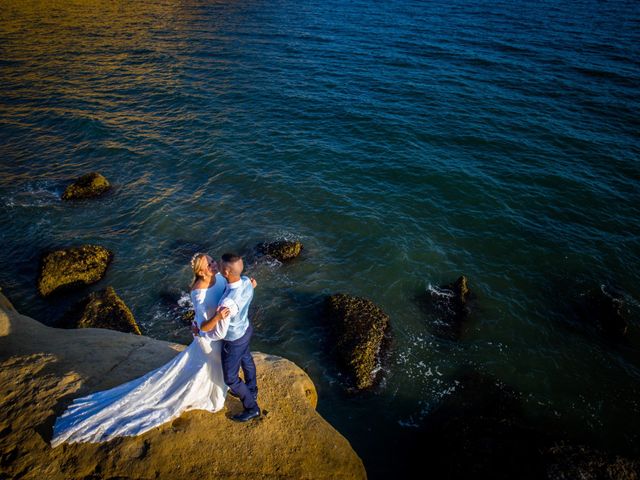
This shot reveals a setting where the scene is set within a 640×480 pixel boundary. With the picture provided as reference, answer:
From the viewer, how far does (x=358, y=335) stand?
37.2 feet

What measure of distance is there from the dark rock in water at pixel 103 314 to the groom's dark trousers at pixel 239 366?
19.8 ft

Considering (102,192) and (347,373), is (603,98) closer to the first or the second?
(347,373)

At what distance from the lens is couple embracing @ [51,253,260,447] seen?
19.5 ft

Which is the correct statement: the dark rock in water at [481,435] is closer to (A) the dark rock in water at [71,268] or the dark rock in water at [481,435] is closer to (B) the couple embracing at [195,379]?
(B) the couple embracing at [195,379]

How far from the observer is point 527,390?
418 inches

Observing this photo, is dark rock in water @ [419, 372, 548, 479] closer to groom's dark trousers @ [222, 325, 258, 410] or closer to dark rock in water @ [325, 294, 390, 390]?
dark rock in water @ [325, 294, 390, 390]

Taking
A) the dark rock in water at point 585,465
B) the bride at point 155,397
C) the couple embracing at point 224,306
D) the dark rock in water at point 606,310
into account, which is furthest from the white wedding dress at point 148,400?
the dark rock in water at point 606,310

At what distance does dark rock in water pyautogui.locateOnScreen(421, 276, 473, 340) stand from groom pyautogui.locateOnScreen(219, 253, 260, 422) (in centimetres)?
735

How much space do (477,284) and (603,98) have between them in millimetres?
20555

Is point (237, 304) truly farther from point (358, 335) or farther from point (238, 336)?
point (358, 335)

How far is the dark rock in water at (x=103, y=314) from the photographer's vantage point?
1116 centimetres

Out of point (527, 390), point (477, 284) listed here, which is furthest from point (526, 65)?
point (527, 390)

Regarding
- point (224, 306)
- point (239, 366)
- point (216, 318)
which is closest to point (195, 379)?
point (239, 366)

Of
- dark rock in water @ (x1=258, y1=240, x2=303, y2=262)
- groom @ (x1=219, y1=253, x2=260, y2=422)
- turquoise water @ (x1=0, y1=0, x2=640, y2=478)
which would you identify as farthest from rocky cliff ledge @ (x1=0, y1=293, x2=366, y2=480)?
dark rock in water @ (x1=258, y1=240, x2=303, y2=262)
